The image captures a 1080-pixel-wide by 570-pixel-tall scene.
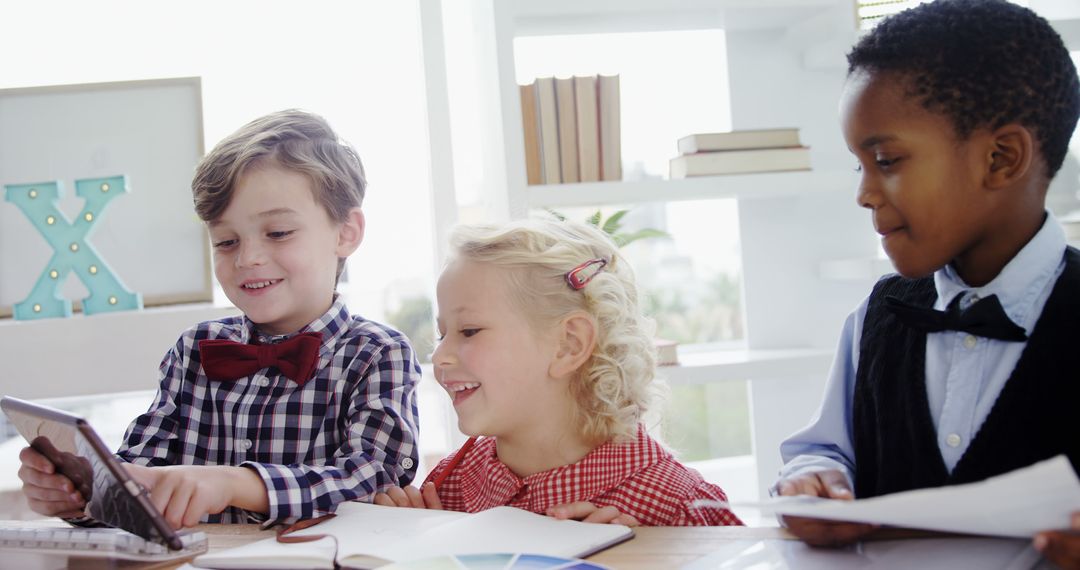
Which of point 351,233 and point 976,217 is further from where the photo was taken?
point 351,233

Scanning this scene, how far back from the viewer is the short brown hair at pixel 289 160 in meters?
1.62

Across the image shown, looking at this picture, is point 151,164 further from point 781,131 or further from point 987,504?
point 987,504

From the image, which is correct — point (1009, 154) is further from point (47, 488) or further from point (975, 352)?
point (47, 488)

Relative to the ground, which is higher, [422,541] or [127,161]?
[127,161]

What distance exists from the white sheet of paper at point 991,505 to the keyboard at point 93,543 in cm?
70

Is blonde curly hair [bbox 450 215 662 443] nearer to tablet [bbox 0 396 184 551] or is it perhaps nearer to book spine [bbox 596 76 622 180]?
tablet [bbox 0 396 184 551]

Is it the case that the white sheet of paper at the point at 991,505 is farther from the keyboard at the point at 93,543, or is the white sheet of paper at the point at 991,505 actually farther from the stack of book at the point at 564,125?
the stack of book at the point at 564,125

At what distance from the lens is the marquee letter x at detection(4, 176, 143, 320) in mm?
2553

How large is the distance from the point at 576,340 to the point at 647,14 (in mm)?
1357

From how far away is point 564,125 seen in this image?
2521 mm

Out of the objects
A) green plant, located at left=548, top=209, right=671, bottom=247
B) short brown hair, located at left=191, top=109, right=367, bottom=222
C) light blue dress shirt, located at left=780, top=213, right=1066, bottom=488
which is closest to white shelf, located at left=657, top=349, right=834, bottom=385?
green plant, located at left=548, top=209, right=671, bottom=247

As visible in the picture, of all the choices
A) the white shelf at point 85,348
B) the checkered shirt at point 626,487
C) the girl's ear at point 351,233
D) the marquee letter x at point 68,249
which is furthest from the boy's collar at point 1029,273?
the marquee letter x at point 68,249

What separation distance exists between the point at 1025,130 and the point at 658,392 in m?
0.70

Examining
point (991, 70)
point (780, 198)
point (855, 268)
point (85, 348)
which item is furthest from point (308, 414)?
point (780, 198)
